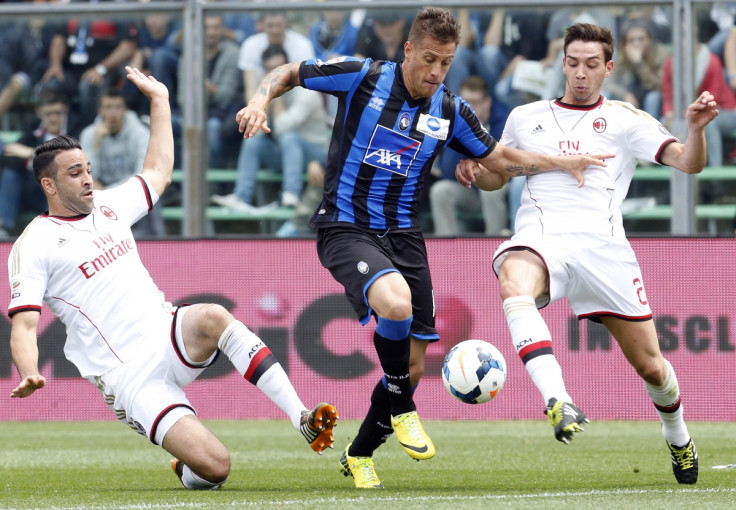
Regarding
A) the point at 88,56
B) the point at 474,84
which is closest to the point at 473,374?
the point at 474,84

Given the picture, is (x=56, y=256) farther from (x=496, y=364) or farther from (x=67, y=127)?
(x=67, y=127)

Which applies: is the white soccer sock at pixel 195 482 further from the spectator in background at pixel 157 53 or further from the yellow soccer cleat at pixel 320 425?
the spectator in background at pixel 157 53

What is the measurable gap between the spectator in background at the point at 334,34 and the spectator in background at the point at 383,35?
0.09 meters

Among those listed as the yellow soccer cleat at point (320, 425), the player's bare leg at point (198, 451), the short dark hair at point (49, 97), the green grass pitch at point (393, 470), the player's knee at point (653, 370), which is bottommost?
the green grass pitch at point (393, 470)

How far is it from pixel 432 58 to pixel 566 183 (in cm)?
102

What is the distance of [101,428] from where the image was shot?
10250 millimetres

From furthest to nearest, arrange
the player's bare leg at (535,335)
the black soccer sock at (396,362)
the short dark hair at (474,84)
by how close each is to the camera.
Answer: the short dark hair at (474,84), the black soccer sock at (396,362), the player's bare leg at (535,335)

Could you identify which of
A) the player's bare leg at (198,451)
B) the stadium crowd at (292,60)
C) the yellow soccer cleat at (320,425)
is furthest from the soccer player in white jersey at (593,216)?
the stadium crowd at (292,60)

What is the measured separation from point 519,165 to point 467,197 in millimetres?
5096

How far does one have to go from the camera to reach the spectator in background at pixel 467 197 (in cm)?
1162

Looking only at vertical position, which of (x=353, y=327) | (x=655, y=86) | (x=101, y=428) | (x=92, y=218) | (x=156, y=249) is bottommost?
(x=101, y=428)

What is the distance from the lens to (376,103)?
6.51 meters

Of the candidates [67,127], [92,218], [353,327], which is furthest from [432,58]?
[67,127]

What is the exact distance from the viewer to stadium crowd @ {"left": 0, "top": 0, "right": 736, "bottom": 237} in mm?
11664
